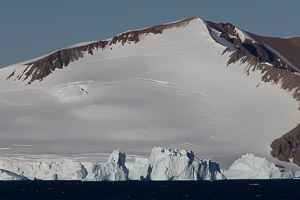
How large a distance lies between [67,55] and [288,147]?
6130 cm

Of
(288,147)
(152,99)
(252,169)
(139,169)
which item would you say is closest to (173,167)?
(139,169)

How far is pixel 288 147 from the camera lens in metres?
150

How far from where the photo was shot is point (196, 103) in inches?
6545

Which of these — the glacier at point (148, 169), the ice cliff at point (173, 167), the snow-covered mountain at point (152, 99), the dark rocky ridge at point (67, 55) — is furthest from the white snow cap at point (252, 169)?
the dark rocky ridge at point (67, 55)

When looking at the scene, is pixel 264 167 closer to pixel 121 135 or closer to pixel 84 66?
pixel 121 135

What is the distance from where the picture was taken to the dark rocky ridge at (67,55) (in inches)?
7525

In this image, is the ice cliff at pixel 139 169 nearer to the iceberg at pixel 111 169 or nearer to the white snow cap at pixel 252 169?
the iceberg at pixel 111 169

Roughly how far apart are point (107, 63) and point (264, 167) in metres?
69.2

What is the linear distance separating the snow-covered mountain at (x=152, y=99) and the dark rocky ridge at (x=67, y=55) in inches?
8.4
